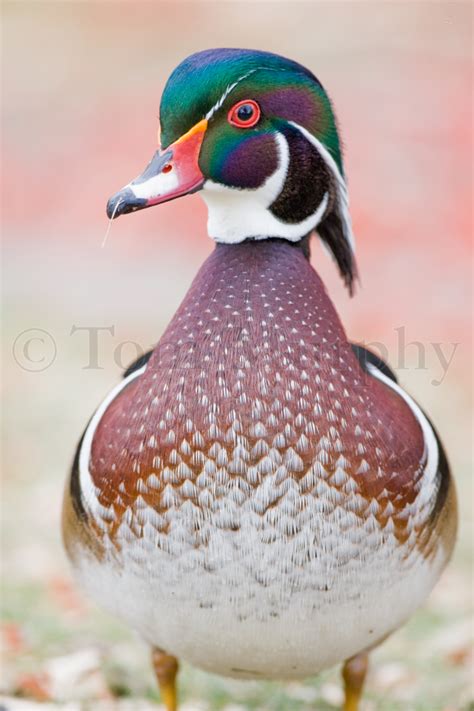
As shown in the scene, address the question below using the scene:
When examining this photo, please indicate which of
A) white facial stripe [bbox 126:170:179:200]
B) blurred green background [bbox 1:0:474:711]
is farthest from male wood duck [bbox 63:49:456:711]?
blurred green background [bbox 1:0:474:711]

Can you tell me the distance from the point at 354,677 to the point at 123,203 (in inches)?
41.0

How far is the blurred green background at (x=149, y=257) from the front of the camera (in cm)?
262

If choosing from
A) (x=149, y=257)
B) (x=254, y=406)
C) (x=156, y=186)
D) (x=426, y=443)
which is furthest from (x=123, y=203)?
(x=149, y=257)

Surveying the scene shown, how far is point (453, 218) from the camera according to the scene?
21.6 feet

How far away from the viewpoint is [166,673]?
1.94 m

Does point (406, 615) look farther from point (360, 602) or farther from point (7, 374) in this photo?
point (7, 374)

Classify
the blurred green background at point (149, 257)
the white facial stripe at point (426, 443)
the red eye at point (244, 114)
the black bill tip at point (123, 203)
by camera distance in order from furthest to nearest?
the blurred green background at point (149, 257)
the white facial stripe at point (426, 443)
the red eye at point (244, 114)
the black bill tip at point (123, 203)

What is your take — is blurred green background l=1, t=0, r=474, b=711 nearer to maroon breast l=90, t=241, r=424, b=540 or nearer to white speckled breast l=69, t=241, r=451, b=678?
white speckled breast l=69, t=241, r=451, b=678

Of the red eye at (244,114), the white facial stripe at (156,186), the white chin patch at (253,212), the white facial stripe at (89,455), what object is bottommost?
the white facial stripe at (89,455)

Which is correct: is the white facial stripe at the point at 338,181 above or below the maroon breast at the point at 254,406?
above

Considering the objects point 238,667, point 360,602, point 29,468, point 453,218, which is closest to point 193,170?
point 360,602

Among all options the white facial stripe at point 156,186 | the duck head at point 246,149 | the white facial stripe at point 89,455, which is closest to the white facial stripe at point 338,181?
the duck head at point 246,149

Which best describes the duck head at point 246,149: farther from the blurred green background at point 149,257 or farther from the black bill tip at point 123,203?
the blurred green background at point 149,257

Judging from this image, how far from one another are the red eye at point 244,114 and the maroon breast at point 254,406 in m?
0.21
